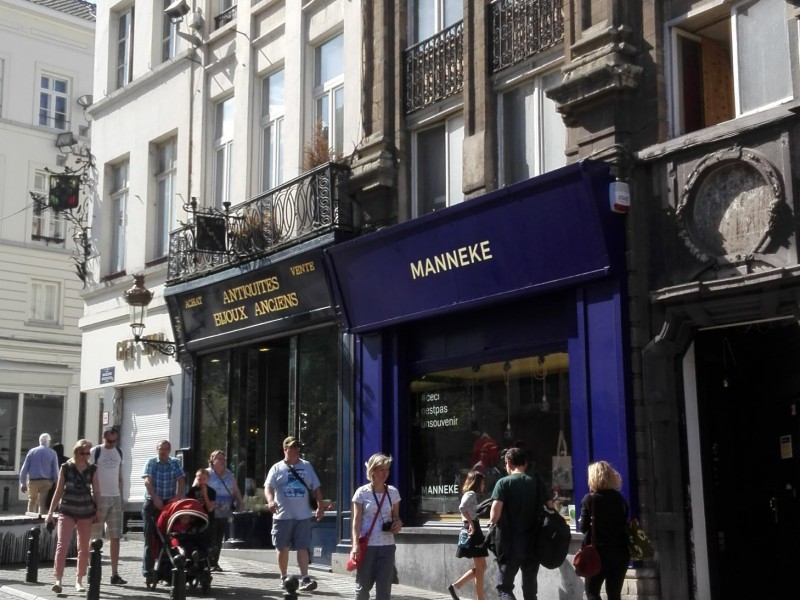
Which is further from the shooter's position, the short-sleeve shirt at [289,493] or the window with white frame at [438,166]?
the window with white frame at [438,166]

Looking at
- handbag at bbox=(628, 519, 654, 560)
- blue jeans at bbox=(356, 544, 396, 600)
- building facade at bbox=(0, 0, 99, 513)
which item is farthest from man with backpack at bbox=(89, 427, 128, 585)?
building facade at bbox=(0, 0, 99, 513)

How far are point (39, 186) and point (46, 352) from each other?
5696 mm

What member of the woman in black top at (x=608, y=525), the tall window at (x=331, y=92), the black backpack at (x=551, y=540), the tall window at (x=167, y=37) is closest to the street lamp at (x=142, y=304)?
the tall window at (x=167, y=37)

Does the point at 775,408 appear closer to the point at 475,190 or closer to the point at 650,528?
the point at 650,528

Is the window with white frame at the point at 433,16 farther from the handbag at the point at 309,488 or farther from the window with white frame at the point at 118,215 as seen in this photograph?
the window with white frame at the point at 118,215

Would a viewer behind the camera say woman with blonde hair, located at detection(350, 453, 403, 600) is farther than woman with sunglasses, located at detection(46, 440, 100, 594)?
No

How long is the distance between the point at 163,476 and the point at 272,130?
6982 millimetres

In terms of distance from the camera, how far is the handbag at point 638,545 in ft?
33.5

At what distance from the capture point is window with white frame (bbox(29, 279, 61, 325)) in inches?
1492

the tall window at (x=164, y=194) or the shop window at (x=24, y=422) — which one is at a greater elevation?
the tall window at (x=164, y=194)

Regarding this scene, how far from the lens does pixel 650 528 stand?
1134 centimetres

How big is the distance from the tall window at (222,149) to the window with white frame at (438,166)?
524 centimetres

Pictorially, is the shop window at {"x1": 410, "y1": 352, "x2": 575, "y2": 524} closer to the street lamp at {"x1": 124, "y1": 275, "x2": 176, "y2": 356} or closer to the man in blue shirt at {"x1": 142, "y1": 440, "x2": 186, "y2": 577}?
the man in blue shirt at {"x1": 142, "y1": 440, "x2": 186, "y2": 577}

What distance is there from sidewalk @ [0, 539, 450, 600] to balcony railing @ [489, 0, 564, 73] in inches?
253
